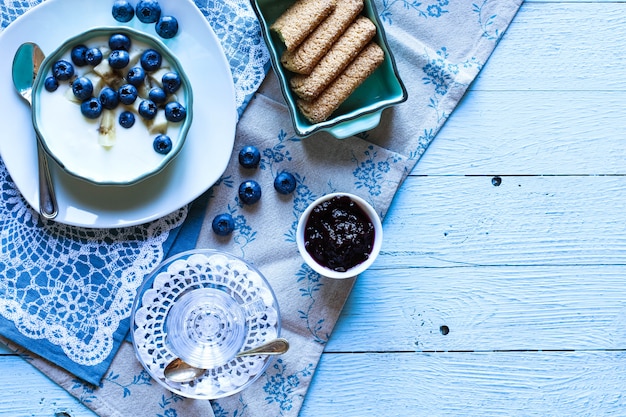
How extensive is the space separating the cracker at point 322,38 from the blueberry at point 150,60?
0.29 metres

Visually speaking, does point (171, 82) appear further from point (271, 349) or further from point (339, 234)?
point (271, 349)

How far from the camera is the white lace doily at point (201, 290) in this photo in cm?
165

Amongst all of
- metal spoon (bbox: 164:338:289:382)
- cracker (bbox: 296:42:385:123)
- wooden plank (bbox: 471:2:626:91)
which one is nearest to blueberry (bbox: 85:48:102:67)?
cracker (bbox: 296:42:385:123)

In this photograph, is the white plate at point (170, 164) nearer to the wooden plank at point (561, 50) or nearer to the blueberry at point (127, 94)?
the blueberry at point (127, 94)

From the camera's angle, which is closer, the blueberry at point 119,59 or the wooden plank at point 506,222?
the blueberry at point 119,59

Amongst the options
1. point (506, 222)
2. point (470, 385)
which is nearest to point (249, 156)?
point (506, 222)

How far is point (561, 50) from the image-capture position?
1809mm

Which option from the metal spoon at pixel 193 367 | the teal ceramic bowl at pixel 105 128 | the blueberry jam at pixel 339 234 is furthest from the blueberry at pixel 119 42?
the metal spoon at pixel 193 367

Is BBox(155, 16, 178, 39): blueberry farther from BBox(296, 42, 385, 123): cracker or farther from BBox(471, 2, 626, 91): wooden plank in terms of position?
BBox(471, 2, 626, 91): wooden plank

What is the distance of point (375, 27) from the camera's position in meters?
1.66

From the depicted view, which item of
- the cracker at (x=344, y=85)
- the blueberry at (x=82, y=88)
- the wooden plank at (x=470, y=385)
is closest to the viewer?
the blueberry at (x=82, y=88)

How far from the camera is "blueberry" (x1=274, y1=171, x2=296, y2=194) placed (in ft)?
5.60

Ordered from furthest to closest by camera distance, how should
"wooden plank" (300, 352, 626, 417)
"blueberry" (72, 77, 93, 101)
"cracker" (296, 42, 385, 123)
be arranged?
"wooden plank" (300, 352, 626, 417), "cracker" (296, 42, 385, 123), "blueberry" (72, 77, 93, 101)

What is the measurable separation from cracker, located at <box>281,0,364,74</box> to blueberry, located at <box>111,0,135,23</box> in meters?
0.38
